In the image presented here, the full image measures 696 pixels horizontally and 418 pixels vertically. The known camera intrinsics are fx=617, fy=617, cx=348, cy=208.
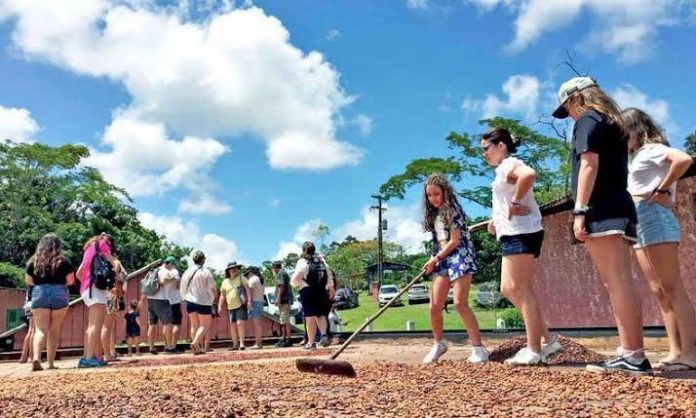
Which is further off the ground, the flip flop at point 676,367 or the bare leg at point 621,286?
the bare leg at point 621,286

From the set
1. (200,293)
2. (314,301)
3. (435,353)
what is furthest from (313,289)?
(435,353)

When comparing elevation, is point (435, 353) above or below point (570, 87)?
below

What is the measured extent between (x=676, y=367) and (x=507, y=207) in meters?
1.53

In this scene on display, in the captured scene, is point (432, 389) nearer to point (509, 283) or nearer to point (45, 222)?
point (509, 283)

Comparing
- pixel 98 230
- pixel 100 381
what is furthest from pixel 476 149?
pixel 100 381

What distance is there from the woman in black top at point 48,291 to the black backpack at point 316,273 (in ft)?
12.3

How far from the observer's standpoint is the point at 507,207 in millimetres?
4633

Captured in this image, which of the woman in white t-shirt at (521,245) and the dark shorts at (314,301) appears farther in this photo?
the dark shorts at (314,301)

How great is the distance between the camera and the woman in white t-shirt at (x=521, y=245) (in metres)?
4.43

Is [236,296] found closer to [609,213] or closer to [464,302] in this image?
[464,302]

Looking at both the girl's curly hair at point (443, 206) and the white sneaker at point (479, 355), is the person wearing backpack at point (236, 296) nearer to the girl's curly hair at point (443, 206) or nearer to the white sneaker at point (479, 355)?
the girl's curly hair at point (443, 206)

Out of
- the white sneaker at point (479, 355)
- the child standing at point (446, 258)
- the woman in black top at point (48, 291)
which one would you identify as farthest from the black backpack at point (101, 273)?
the white sneaker at point (479, 355)

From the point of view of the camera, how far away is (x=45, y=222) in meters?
38.2

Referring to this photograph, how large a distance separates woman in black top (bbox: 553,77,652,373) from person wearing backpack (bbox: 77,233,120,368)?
5643 mm
